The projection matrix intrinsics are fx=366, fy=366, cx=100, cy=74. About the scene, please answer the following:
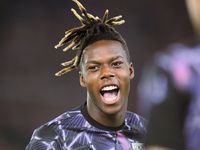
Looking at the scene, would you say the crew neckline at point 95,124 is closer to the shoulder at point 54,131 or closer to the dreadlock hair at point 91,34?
the shoulder at point 54,131

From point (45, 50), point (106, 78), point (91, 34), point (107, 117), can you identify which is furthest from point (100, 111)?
point (45, 50)

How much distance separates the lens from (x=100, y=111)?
3.13m

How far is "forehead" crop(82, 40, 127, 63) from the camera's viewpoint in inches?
122

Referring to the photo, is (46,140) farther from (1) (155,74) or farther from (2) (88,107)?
(1) (155,74)

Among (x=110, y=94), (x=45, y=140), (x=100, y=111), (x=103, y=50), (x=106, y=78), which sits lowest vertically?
(x=45, y=140)

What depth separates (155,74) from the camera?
1354mm

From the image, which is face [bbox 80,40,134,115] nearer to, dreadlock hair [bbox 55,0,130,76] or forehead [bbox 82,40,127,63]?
forehead [bbox 82,40,127,63]

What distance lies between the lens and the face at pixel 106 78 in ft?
9.91

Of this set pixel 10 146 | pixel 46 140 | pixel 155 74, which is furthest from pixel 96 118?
pixel 10 146

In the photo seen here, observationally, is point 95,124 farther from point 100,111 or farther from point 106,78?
point 106,78

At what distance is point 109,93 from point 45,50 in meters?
4.84

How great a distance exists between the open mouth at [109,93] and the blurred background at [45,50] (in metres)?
4.41

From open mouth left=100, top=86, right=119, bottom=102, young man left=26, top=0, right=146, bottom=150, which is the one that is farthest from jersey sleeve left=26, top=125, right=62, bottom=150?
open mouth left=100, top=86, right=119, bottom=102

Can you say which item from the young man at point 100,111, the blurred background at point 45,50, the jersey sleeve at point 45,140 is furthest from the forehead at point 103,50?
the blurred background at point 45,50
